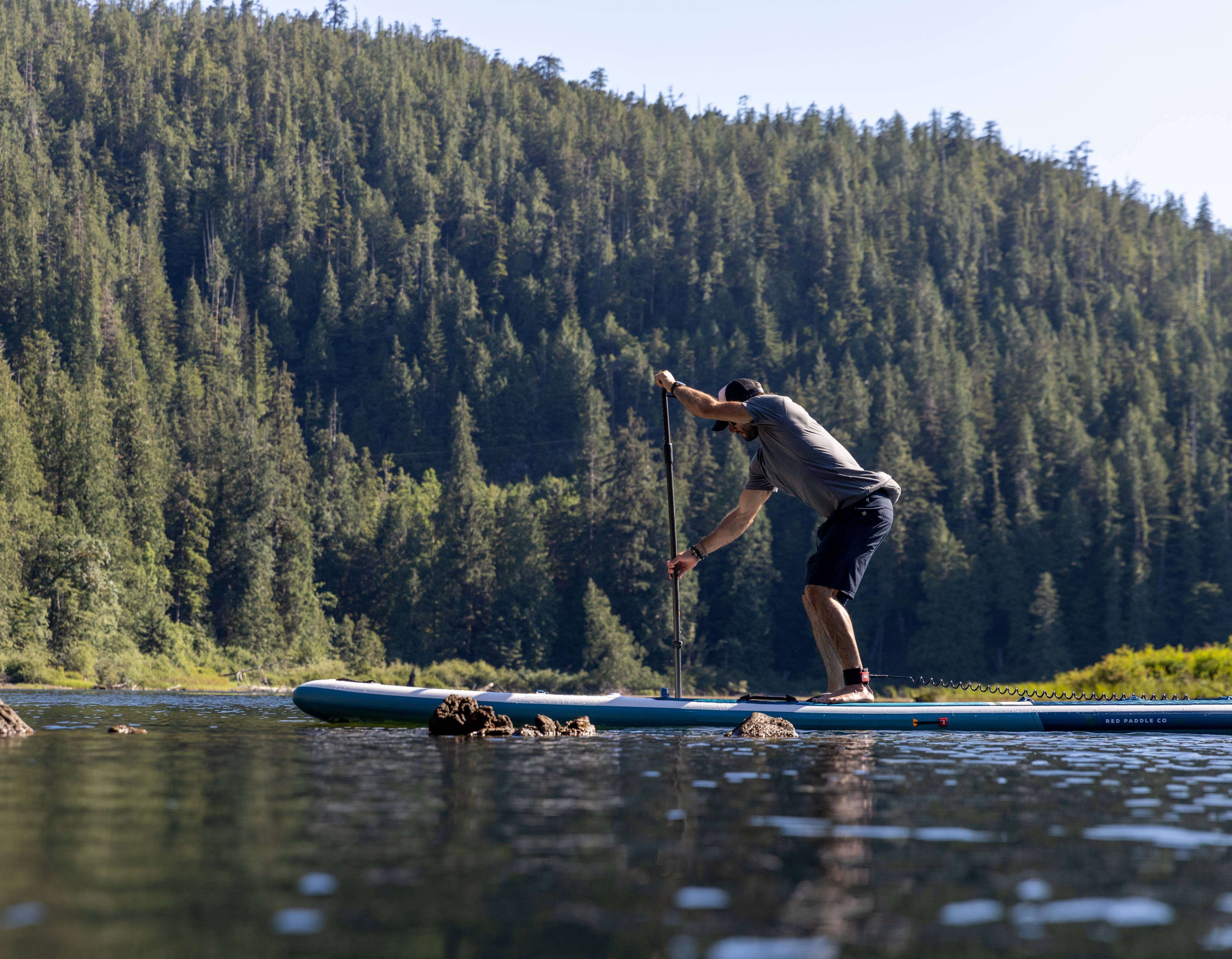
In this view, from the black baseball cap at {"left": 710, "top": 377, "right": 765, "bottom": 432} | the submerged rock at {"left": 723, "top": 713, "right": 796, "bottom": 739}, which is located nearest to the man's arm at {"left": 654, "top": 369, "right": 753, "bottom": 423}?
the black baseball cap at {"left": 710, "top": 377, "right": 765, "bottom": 432}

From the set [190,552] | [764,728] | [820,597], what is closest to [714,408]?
[820,597]

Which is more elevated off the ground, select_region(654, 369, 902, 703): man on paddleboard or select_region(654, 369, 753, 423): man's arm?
select_region(654, 369, 753, 423): man's arm

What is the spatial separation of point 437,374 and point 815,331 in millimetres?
41311

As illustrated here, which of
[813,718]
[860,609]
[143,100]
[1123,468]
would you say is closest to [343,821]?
[813,718]

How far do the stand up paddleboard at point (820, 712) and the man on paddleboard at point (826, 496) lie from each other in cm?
27

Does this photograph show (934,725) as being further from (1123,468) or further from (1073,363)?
(1073,363)

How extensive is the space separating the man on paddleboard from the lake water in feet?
9.07

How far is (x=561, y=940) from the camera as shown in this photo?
10.7 ft

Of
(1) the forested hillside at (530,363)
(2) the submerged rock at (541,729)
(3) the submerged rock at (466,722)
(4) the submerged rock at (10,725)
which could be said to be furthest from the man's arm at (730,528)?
(1) the forested hillside at (530,363)

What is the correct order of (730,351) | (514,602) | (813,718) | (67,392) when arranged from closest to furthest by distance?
1. (813,718)
2. (67,392)
3. (514,602)
4. (730,351)

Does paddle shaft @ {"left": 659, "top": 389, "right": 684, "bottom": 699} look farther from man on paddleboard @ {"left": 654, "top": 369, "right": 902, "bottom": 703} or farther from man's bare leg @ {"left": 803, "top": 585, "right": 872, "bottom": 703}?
man's bare leg @ {"left": 803, "top": 585, "right": 872, "bottom": 703}

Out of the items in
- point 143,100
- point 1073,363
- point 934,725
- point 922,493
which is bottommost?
point 934,725

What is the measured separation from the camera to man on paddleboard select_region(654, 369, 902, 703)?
10.8 meters

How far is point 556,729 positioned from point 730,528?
253cm
